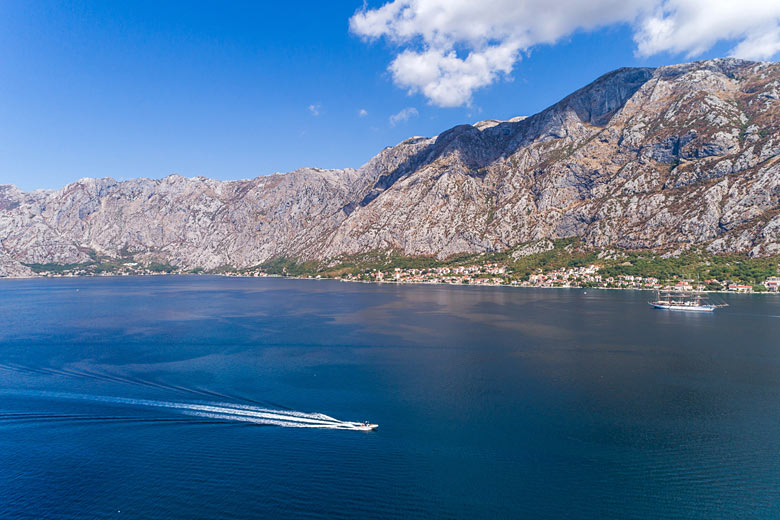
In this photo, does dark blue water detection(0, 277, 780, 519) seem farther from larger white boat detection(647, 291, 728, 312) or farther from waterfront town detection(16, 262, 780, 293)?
waterfront town detection(16, 262, 780, 293)

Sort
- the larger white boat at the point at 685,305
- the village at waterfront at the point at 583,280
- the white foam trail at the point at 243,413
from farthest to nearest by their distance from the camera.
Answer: the village at waterfront at the point at 583,280 < the larger white boat at the point at 685,305 < the white foam trail at the point at 243,413

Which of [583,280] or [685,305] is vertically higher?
[583,280]

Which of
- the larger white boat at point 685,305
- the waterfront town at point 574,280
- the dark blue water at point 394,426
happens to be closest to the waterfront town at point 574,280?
the waterfront town at point 574,280

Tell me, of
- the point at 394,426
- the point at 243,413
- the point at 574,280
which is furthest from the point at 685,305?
the point at 243,413

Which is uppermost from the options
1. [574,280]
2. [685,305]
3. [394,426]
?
[574,280]

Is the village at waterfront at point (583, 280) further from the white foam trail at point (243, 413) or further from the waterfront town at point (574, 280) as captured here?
the white foam trail at point (243, 413)

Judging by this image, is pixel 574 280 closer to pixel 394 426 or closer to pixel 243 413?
pixel 394 426

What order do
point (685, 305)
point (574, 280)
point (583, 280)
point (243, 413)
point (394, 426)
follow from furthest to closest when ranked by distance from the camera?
1. point (574, 280)
2. point (583, 280)
3. point (685, 305)
4. point (243, 413)
5. point (394, 426)
